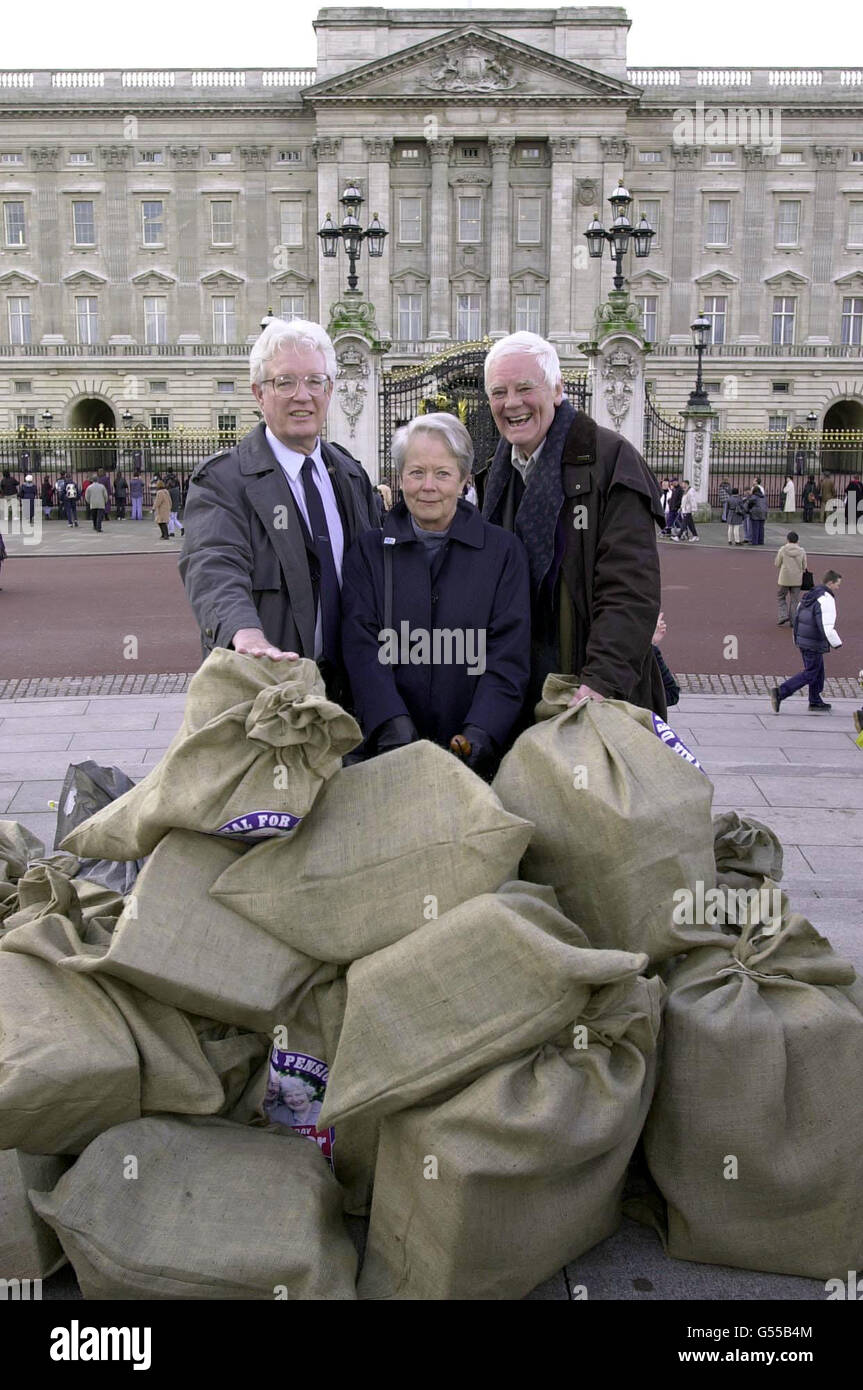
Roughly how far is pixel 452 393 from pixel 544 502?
26.5 meters

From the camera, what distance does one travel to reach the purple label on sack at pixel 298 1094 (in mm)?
2826

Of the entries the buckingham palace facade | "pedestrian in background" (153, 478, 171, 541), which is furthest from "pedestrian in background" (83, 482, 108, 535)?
the buckingham palace facade

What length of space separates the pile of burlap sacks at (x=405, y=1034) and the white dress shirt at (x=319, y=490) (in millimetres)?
743

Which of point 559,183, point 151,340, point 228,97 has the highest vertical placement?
point 228,97

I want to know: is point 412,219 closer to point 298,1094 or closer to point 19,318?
point 19,318

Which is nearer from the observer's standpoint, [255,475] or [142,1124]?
[142,1124]

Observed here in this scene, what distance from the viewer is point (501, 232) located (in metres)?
50.7

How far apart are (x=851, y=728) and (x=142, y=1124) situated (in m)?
7.80

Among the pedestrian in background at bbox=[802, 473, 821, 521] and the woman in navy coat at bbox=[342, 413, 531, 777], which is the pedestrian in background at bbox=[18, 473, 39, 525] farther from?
the woman in navy coat at bbox=[342, 413, 531, 777]

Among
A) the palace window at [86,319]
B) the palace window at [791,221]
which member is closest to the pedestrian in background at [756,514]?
the palace window at [791,221]

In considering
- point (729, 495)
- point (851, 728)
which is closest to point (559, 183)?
point (729, 495)

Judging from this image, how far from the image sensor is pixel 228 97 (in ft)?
167

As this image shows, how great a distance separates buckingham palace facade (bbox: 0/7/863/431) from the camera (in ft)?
165
